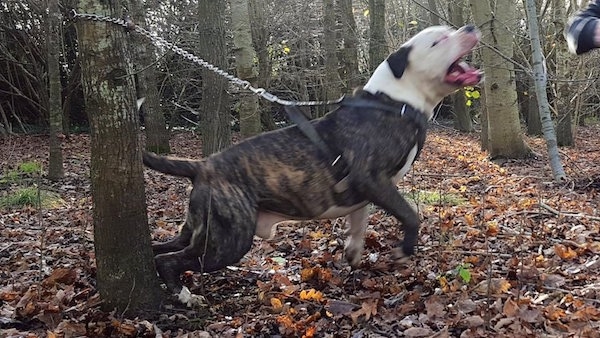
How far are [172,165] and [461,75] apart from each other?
224cm

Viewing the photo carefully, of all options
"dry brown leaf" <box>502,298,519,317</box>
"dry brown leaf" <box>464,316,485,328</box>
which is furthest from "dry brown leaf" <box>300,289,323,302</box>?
"dry brown leaf" <box>502,298,519,317</box>

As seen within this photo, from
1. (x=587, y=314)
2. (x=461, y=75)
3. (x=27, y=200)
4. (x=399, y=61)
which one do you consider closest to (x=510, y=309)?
(x=587, y=314)

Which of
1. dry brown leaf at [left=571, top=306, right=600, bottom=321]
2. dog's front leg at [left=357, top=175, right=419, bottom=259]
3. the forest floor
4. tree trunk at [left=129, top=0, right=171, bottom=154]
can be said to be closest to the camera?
dry brown leaf at [left=571, top=306, right=600, bottom=321]

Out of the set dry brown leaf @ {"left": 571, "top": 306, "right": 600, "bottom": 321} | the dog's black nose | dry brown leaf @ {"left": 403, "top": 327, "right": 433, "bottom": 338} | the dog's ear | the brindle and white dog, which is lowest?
dry brown leaf @ {"left": 403, "top": 327, "right": 433, "bottom": 338}

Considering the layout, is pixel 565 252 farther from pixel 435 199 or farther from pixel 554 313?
pixel 435 199

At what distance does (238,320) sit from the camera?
12.8ft

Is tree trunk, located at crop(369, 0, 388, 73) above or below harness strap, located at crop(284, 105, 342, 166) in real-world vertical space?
above

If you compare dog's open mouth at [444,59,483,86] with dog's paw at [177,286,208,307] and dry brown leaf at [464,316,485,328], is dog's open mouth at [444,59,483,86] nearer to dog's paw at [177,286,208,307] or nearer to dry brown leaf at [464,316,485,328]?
dry brown leaf at [464,316,485,328]

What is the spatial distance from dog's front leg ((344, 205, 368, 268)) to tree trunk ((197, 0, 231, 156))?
14.9 feet

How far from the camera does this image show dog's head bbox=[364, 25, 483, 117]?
4648mm

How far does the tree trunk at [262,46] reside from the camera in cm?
1797

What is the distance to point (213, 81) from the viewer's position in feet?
29.8

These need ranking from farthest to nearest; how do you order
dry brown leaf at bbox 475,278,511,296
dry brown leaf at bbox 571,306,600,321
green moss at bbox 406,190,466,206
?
green moss at bbox 406,190,466,206 < dry brown leaf at bbox 475,278,511,296 < dry brown leaf at bbox 571,306,600,321

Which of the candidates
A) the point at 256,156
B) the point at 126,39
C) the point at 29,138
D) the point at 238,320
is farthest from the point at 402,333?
the point at 29,138
